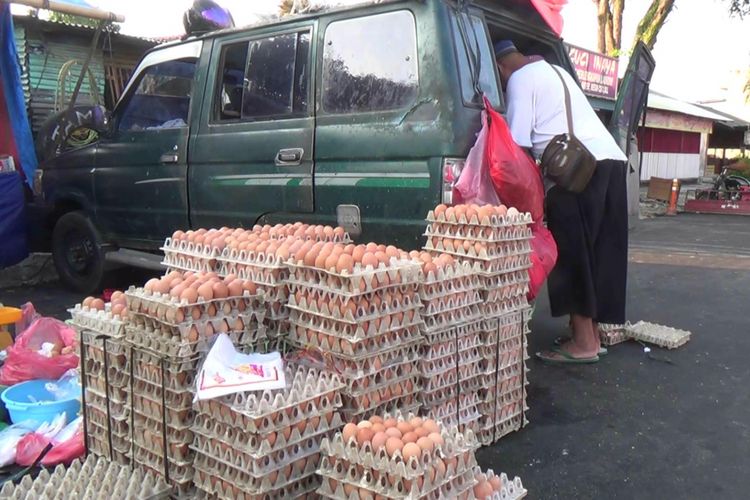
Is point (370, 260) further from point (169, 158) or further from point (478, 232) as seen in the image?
point (169, 158)

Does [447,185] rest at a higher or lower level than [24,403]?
higher

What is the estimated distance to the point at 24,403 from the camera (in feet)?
10.7

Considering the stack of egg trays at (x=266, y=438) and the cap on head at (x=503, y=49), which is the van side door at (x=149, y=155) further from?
the stack of egg trays at (x=266, y=438)

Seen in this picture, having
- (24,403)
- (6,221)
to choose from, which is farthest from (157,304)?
(6,221)

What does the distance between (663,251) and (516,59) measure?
7261 mm

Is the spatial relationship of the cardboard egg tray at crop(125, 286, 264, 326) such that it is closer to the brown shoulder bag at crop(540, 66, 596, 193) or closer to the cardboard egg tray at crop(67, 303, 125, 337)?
the cardboard egg tray at crop(67, 303, 125, 337)

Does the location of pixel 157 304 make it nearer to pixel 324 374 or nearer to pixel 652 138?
pixel 324 374

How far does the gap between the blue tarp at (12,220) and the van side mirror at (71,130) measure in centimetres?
44

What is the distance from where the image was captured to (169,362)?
2.42 metres

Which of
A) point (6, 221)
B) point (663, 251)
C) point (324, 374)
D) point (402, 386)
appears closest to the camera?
point (324, 374)

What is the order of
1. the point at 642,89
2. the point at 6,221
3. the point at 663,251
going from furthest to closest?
1. the point at 663,251
2. the point at 6,221
3. the point at 642,89

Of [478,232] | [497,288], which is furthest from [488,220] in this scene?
[497,288]

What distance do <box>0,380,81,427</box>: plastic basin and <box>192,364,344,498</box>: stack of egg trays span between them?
4.06 feet

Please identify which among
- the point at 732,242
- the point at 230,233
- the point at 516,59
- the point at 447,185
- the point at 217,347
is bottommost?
the point at 732,242
